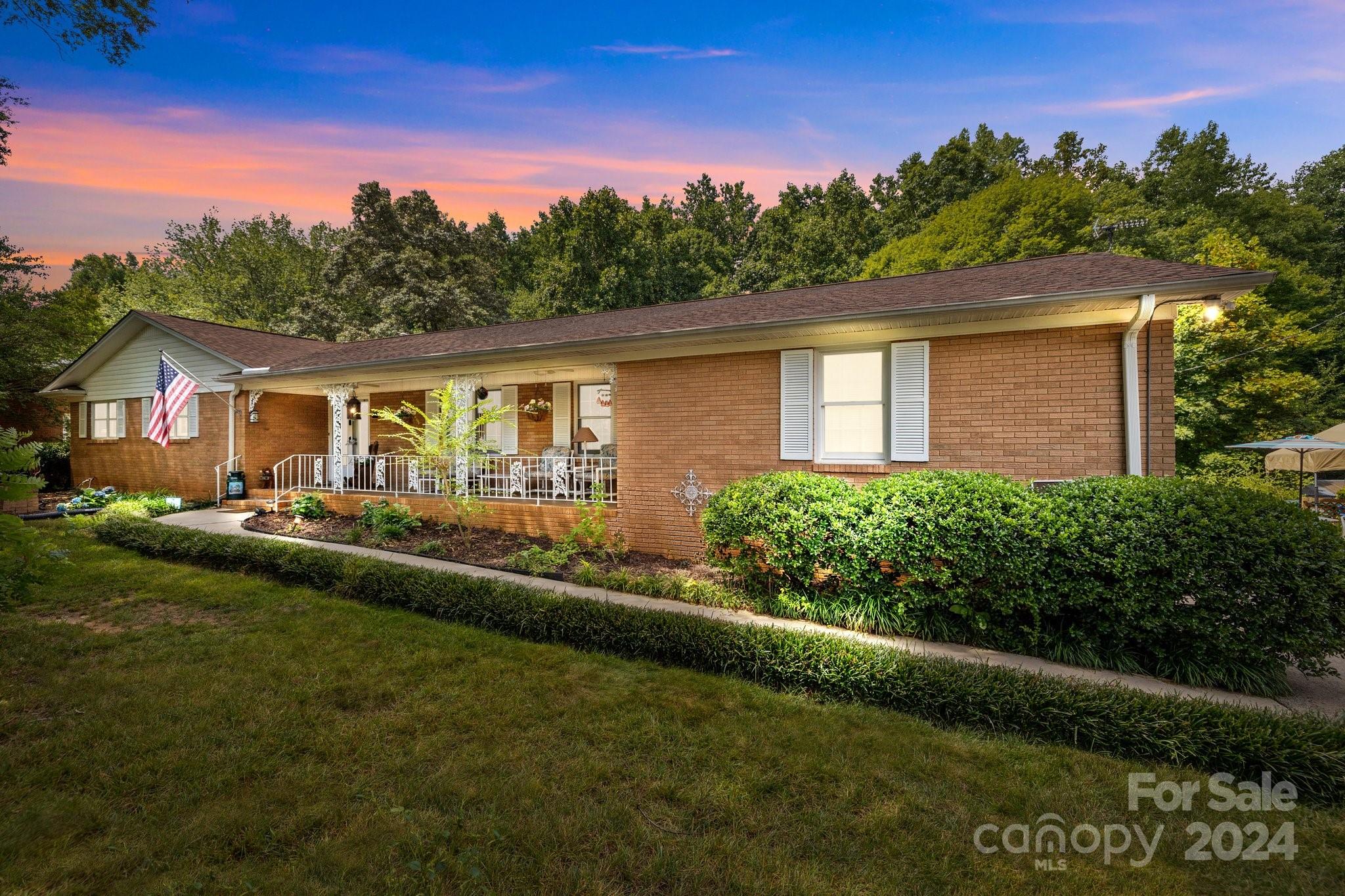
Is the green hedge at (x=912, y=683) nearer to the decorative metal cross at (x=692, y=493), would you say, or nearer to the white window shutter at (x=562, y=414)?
the decorative metal cross at (x=692, y=493)

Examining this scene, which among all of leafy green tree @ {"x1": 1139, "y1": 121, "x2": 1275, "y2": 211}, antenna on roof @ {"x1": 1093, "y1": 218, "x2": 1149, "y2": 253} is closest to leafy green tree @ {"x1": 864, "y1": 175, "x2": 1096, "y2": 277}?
antenna on roof @ {"x1": 1093, "y1": 218, "x2": 1149, "y2": 253}

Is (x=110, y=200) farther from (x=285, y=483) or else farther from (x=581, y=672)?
(x=581, y=672)

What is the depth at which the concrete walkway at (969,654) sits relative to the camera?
12.9 ft

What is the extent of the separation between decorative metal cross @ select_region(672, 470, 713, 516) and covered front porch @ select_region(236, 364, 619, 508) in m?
1.15

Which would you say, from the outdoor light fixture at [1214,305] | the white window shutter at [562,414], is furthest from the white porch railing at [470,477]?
the outdoor light fixture at [1214,305]

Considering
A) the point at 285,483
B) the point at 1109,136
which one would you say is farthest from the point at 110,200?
the point at 1109,136

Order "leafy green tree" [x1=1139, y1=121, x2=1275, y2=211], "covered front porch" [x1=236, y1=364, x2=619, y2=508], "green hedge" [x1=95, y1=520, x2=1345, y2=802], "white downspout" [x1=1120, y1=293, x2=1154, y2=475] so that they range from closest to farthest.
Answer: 1. "green hedge" [x1=95, y1=520, x2=1345, y2=802]
2. "white downspout" [x1=1120, y1=293, x2=1154, y2=475]
3. "covered front porch" [x1=236, y1=364, x2=619, y2=508]
4. "leafy green tree" [x1=1139, y1=121, x2=1275, y2=211]

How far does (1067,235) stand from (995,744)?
2775 centimetres

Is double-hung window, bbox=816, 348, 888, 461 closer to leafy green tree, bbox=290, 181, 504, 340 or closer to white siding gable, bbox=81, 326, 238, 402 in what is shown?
white siding gable, bbox=81, 326, 238, 402

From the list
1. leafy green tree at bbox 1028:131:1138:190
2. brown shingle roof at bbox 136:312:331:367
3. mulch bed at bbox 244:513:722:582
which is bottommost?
mulch bed at bbox 244:513:722:582

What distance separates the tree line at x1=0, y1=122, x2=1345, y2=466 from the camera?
55.4 ft

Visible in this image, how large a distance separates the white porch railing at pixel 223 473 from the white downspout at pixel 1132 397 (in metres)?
17.3

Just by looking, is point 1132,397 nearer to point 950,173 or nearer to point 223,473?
point 223,473

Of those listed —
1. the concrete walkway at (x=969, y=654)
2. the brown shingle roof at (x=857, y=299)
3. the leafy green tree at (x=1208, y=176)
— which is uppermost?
the leafy green tree at (x=1208, y=176)
